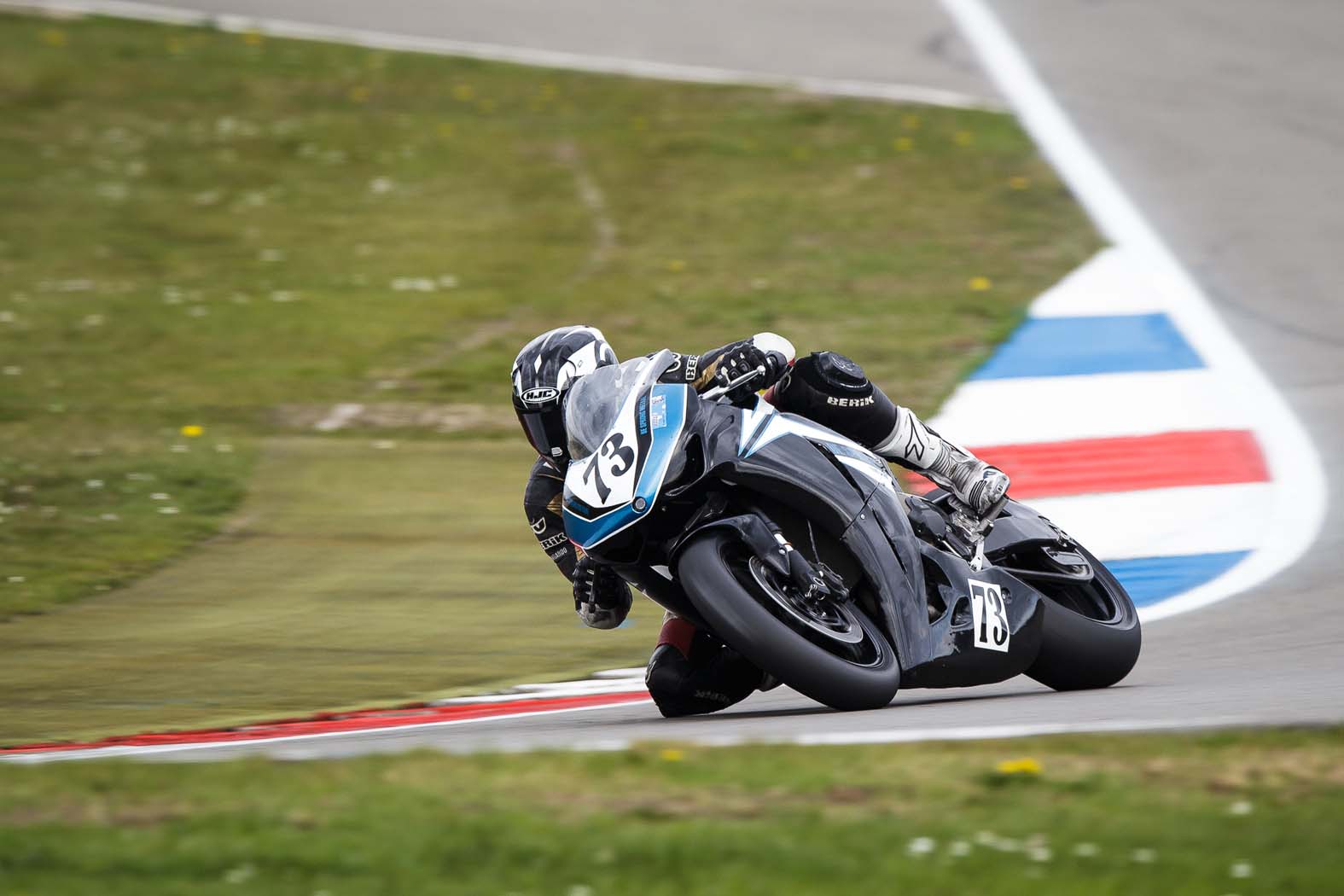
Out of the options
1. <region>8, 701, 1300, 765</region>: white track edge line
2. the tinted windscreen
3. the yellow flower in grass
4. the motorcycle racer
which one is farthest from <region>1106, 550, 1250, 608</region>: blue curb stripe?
the yellow flower in grass

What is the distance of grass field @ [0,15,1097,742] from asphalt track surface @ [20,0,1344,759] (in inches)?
41.9

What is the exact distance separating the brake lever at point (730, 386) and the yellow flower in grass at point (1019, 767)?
171 cm

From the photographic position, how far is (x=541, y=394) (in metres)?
5.91

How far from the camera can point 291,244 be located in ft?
50.5

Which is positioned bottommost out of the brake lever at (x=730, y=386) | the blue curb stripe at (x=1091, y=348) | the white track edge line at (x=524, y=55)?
the blue curb stripe at (x=1091, y=348)

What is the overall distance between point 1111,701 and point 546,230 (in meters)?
10.5

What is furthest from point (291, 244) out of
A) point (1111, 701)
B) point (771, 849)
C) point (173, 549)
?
point (771, 849)

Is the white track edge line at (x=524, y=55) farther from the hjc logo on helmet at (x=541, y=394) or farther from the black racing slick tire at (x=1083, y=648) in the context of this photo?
the hjc logo on helmet at (x=541, y=394)

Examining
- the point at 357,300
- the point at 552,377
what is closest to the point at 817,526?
the point at 552,377

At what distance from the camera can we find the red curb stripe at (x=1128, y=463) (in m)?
9.54

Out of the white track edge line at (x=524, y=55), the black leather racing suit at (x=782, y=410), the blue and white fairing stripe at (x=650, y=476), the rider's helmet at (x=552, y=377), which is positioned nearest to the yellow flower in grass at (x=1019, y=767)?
the blue and white fairing stripe at (x=650, y=476)

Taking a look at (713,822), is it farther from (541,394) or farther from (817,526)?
(541,394)

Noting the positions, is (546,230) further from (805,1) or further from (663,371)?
(663,371)

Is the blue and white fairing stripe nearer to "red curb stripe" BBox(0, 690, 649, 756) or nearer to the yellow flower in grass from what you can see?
"red curb stripe" BBox(0, 690, 649, 756)
